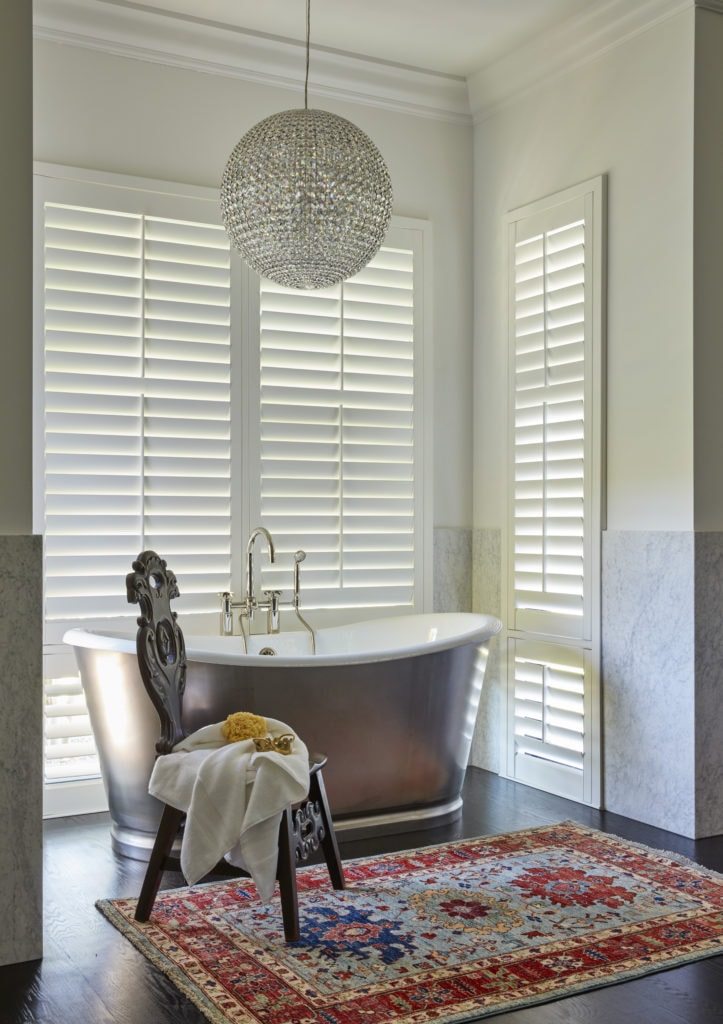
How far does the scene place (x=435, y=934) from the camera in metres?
2.72

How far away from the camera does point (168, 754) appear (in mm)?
2887

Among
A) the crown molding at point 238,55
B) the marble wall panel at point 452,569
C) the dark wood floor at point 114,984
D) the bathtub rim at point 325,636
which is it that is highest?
the crown molding at point 238,55

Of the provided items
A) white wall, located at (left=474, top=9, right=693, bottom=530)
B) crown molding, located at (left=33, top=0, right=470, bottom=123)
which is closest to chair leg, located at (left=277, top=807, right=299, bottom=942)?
white wall, located at (left=474, top=9, right=693, bottom=530)

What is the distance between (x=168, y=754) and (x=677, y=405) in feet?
6.81

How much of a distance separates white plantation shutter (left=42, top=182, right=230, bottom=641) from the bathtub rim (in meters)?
0.28

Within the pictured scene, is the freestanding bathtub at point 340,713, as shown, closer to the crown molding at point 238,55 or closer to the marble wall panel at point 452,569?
the marble wall panel at point 452,569

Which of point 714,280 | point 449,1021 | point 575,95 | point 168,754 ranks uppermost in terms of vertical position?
point 575,95

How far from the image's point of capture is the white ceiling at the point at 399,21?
3.96 metres

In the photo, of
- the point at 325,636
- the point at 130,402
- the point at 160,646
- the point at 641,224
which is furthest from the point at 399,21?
the point at 160,646

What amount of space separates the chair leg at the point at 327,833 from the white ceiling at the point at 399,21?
2815mm

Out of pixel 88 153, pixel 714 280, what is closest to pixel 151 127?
pixel 88 153

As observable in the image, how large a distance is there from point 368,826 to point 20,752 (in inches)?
54.3

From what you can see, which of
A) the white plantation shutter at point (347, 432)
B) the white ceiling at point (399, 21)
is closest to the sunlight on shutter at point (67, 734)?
the white plantation shutter at point (347, 432)

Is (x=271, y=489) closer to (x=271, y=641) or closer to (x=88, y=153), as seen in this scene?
(x=271, y=641)
